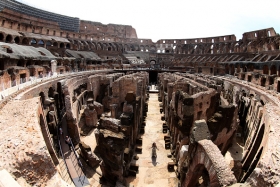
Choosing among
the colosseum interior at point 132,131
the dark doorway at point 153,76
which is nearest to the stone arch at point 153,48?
the dark doorway at point 153,76

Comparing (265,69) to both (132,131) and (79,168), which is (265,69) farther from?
(79,168)

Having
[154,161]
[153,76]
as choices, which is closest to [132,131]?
[154,161]

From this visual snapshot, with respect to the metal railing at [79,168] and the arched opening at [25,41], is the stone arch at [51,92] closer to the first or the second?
the metal railing at [79,168]

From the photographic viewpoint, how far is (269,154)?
4441 millimetres

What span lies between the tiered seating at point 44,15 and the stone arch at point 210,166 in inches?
1571

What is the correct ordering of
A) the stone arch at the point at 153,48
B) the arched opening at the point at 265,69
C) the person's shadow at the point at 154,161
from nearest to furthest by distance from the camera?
the person's shadow at the point at 154,161 < the arched opening at the point at 265,69 < the stone arch at the point at 153,48

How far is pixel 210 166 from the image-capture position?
523cm

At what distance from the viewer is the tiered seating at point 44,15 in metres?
35.1

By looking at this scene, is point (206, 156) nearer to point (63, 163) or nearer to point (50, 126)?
point (63, 163)

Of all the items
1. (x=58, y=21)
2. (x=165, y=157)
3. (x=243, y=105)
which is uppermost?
(x=58, y=21)

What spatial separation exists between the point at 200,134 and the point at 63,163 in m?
6.27

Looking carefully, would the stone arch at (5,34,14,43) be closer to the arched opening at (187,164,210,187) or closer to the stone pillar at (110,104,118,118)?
the stone pillar at (110,104,118,118)

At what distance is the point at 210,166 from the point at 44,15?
4967cm

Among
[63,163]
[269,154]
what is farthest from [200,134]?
[63,163]
